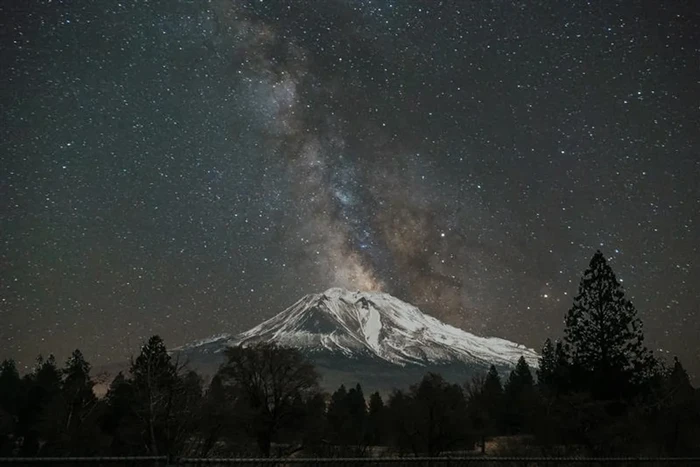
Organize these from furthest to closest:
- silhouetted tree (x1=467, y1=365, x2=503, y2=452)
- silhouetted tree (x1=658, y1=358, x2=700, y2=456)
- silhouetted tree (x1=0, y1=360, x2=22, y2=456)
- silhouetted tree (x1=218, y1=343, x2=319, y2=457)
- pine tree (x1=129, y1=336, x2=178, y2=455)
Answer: silhouetted tree (x1=467, y1=365, x2=503, y2=452) → silhouetted tree (x1=0, y1=360, x2=22, y2=456) → silhouetted tree (x1=218, y1=343, x2=319, y2=457) → silhouetted tree (x1=658, y1=358, x2=700, y2=456) → pine tree (x1=129, y1=336, x2=178, y2=455)

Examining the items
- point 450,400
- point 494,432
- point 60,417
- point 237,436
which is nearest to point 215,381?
point 237,436

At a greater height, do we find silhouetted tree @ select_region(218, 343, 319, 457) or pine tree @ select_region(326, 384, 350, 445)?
silhouetted tree @ select_region(218, 343, 319, 457)

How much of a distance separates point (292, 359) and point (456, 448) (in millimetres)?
21591

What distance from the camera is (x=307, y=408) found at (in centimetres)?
4406

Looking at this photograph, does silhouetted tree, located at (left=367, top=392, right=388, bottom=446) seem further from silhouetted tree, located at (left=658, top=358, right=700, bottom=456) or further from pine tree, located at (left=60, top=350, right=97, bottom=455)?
silhouetted tree, located at (left=658, top=358, right=700, bottom=456)

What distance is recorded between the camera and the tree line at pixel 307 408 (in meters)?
30.0

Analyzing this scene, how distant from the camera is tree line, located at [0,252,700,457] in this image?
3005cm

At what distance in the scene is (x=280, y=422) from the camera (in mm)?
42969

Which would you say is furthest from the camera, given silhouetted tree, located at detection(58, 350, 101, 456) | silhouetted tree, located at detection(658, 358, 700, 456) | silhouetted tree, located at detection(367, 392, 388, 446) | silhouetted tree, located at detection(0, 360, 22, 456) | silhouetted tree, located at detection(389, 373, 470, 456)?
silhouetted tree, located at detection(367, 392, 388, 446)

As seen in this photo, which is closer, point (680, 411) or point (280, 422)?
point (680, 411)

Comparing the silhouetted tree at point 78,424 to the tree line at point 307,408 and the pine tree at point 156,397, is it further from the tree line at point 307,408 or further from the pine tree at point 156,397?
the pine tree at point 156,397

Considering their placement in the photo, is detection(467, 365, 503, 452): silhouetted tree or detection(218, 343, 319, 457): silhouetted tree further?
detection(467, 365, 503, 452): silhouetted tree

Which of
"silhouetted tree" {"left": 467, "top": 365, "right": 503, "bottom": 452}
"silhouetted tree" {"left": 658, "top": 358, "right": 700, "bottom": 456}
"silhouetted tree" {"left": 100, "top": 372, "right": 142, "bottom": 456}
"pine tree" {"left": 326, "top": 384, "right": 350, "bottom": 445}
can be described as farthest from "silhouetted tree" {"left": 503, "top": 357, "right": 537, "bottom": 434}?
"silhouetted tree" {"left": 100, "top": 372, "right": 142, "bottom": 456}

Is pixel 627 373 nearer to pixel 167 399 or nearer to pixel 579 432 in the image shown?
pixel 579 432
